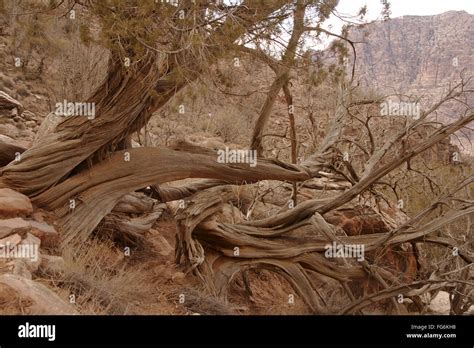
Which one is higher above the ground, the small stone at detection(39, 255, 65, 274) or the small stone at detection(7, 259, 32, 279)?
the small stone at detection(7, 259, 32, 279)

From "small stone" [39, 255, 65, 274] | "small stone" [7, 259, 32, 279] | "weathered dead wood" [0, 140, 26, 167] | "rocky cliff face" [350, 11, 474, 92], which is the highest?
"rocky cliff face" [350, 11, 474, 92]

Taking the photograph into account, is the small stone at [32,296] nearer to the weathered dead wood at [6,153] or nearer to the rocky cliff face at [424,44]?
the weathered dead wood at [6,153]

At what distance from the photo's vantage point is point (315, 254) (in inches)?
275

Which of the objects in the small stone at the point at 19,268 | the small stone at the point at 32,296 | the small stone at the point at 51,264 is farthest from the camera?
the small stone at the point at 51,264

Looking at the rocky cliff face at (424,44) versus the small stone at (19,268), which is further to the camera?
the rocky cliff face at (424,44)

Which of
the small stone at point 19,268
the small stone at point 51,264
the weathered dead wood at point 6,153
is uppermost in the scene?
the weathered dead wood at point 6,153

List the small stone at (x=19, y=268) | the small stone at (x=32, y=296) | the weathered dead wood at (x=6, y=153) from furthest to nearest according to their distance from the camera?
the weathered dead wood at (x=6, y=153) < the small stone at (x=19, y=268) < the small stone at (x=32, y=296)

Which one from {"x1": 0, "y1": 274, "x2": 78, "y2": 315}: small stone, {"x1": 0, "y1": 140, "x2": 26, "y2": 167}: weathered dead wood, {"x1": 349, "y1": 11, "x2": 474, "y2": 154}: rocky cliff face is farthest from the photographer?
{"x1": 349, "y1": 11, "x2": 474, "y2": 154}: rocky cliff face

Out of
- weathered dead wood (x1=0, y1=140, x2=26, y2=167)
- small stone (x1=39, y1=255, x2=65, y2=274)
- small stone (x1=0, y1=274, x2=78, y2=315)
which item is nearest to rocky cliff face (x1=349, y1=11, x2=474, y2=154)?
weathered dead wood (x1=0, y1=140, x2=26, y2=167)

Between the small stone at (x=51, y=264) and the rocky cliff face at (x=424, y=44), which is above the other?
the rocky cliff face at (x=424, y=44)

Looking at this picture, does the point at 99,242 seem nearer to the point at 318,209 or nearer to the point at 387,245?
the point at 318,209

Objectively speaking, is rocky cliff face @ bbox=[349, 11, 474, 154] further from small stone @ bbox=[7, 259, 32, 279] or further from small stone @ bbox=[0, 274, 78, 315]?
small stone @ bbox=[0, 274, 78, 315]

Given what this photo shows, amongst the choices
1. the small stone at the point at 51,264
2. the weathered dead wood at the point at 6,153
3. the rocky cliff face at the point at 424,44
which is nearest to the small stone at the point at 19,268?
the small stone at the point at 51,264

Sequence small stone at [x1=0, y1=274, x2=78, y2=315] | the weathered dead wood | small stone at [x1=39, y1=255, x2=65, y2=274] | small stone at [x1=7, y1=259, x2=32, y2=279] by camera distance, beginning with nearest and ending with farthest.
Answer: small stone at [x1=0, y1=274, x2=78, y2=315]
small stone at [x1=7, y1=259, x2=32, y2=279]
small stone at [x1=39, y1=255, x2=65, y2=274]
the weathered dead wood
